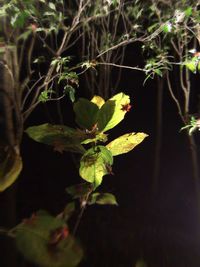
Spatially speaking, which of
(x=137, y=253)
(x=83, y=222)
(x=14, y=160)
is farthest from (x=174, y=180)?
(x=14, y=160)

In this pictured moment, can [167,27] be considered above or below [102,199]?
above

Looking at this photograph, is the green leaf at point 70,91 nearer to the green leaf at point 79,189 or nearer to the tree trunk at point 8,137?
the tree trunk at point 8,137

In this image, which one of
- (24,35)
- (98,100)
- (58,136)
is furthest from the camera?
(98,100)

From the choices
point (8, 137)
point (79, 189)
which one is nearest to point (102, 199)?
point (79, 189)

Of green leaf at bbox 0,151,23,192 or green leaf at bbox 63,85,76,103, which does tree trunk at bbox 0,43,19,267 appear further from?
green leaf at bbox 63,85,76,103

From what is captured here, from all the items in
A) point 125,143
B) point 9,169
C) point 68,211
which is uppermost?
point 125,143

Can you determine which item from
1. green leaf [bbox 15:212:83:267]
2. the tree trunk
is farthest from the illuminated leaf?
green leaf [bbox 15:212:83:267]

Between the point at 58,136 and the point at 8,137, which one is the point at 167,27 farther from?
the point at 8,137

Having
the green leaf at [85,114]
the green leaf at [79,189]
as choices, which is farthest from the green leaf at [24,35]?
the green leaf at [79,189]
